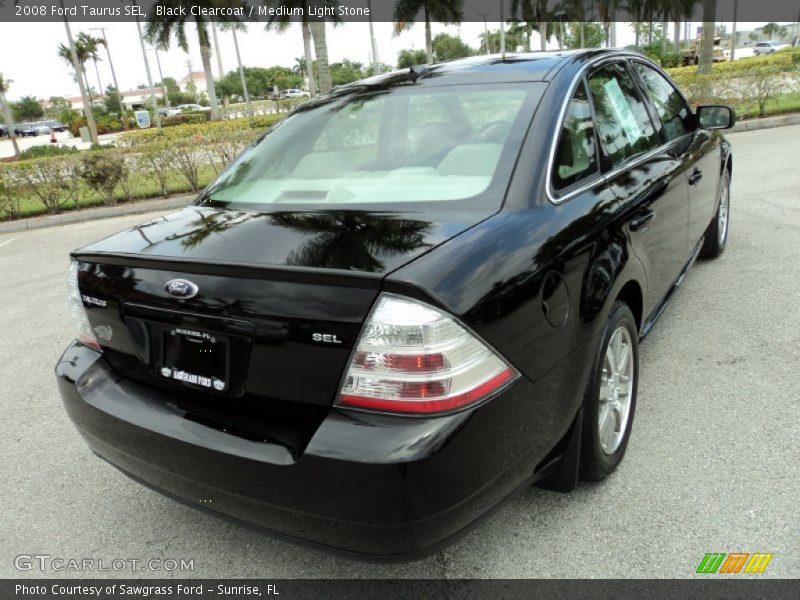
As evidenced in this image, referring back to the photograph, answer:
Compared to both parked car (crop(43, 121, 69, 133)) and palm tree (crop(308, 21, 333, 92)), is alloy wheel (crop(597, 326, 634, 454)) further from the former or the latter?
parked car (crop(43, 121, 69, 133))

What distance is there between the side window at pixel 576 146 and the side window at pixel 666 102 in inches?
44.2

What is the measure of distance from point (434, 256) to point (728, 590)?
4.65 feet

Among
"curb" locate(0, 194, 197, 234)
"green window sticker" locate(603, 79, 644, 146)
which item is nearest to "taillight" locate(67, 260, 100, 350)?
"green window sticker" locate(603, 79, 644, 146)

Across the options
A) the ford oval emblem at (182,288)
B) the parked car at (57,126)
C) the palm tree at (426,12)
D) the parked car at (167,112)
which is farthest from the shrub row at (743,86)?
the parked car at (57,126)

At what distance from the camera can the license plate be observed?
1.87 metres

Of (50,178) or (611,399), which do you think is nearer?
(611,399)

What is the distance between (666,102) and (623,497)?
99.3 inches

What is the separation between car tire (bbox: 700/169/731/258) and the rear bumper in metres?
3.47

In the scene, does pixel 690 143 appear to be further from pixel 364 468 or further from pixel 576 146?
pixel 364 468

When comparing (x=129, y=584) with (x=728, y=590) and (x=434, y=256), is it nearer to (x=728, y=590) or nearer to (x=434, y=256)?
(x=434, y=256)

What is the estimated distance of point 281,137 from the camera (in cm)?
306

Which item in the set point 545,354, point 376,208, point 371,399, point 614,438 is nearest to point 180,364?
point 371,399

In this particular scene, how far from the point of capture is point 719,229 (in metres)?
4.98

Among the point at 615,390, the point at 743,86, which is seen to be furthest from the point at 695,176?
the point at 743,86
